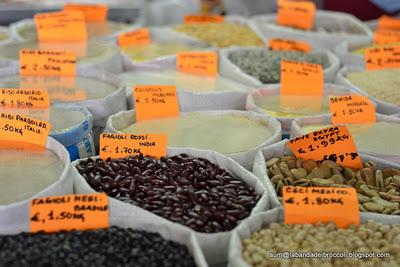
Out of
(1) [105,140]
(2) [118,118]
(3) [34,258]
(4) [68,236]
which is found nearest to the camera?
(3) [34,258]

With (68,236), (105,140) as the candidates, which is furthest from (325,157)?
(68,236)

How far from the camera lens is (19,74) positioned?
7.95 feet

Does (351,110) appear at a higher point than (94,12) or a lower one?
lower

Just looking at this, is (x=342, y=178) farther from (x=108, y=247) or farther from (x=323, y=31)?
(x=323, y=31)

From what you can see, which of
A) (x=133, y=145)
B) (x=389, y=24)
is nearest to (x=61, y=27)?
(x=133, y=145)

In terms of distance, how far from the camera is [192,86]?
2557 millimetres

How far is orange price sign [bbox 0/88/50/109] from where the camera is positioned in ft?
6.63

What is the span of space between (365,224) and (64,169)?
0.83 meters

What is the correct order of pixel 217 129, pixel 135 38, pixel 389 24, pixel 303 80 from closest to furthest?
pixel 217 129 < pixel 303 80 < pixel 135 38 < pixel 389 24

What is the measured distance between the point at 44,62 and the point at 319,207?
1.35 meters

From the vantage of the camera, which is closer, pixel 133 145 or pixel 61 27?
pixel 133 145

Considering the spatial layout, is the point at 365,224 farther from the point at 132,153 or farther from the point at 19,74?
the point at 19,74

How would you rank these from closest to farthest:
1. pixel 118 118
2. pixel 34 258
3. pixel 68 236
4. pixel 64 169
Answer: pixel 34 258, pixel 68 236, pixel 64 169, pixel 118 118

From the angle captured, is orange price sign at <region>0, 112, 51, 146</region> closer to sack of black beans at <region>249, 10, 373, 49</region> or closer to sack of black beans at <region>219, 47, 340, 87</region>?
sack of black beans at <region>219, 47, 340, 87</region>
